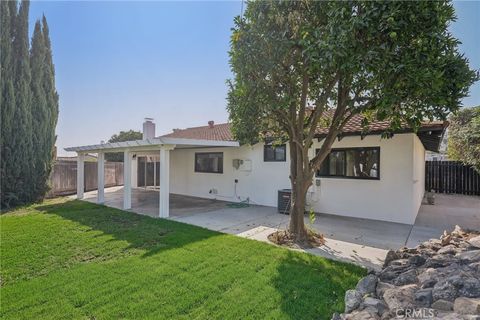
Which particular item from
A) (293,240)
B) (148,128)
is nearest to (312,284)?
(293,240)

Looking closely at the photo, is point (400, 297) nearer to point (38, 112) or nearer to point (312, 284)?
point (312, 284)

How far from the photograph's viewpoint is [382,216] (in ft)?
28.6

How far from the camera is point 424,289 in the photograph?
2926 millimetres

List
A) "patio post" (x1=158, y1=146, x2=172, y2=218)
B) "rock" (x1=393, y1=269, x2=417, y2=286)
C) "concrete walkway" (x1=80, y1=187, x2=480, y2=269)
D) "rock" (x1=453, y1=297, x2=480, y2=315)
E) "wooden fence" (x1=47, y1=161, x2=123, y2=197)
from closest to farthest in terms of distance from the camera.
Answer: "rock" (x1=453, y1=297, x2=480, y2=315), "rock" (x1=393, y1=269, x2=417, y2=286), "concrete walkway" (x1=80, y1=187, x2=480, y2=269), "patio post" (x1=158, y1=146, x2=172, y2=218), "wooden fence" (x1=47, y1=161, x2=123, y2=197)

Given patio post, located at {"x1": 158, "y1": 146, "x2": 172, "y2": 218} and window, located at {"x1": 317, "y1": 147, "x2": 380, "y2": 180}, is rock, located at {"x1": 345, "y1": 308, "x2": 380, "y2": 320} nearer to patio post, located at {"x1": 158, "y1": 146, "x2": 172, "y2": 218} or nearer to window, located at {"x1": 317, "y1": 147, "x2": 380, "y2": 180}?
window, located at {"x1": 317, "y1": 147, "x2": 380, "y2": 180}

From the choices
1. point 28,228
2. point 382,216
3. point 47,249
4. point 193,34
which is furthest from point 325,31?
point 28,228

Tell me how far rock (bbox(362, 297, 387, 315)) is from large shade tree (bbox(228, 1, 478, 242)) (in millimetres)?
3178

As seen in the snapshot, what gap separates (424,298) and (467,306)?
0.38 meters

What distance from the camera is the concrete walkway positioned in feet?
19.2

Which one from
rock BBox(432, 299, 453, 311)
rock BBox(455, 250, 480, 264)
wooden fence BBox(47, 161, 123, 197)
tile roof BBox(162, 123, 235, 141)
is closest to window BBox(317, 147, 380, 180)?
tile roof BBox(162, 123, 235, 141)

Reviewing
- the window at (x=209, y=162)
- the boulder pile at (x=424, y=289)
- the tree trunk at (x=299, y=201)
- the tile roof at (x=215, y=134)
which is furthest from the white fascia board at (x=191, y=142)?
the boulder pile at (x=424, y=289)

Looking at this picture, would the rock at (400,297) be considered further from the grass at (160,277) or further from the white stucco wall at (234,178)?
the white stucco wall at (234,178)

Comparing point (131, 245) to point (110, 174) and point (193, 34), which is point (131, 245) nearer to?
point (193, 34)

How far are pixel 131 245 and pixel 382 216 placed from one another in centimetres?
791
